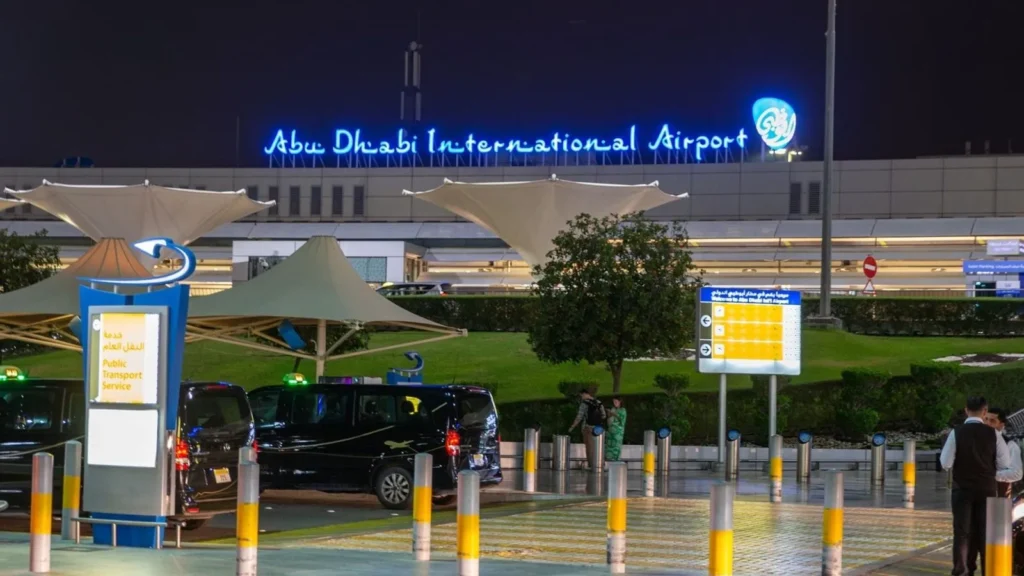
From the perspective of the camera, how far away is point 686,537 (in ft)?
52.4

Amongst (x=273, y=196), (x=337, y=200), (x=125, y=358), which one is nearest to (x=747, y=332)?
(x=125, y=358)

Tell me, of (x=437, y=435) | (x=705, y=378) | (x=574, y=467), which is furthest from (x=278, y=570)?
(x=705, y=378)

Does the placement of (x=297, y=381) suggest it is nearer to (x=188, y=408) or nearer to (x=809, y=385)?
(x=188, y=408)

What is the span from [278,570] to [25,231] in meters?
72.6

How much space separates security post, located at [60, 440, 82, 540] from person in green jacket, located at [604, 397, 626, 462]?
13229 mm

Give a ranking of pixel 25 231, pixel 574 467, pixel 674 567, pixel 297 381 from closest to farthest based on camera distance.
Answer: pixel 674 567 < pixel 297 381 < pixel 574 467 < pixel 25 231

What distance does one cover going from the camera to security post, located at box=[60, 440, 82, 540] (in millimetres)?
13961

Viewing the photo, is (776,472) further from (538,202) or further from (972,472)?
(538,202)

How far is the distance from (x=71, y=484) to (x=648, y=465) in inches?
435

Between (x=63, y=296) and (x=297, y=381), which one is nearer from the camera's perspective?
(x=297, y=381)

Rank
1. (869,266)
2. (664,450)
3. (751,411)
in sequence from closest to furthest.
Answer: (664,450), (751,411), (869,266)

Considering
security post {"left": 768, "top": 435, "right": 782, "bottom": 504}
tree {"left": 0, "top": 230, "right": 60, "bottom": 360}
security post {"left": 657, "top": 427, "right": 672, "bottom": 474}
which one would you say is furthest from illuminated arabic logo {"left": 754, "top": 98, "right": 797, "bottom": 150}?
security post {"left": 768, "top": 435, "right": 782, "bottom": 504}

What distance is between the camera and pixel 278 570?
11875 millimetres

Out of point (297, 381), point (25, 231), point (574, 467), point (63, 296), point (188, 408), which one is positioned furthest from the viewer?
point (25, 231)
